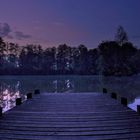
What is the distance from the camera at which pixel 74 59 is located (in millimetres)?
70188

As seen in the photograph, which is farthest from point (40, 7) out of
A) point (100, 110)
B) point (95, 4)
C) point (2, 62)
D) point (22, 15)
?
point (2, 62)

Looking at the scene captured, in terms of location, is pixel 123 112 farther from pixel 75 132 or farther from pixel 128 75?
pixel 128 75

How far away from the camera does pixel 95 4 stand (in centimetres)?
2228

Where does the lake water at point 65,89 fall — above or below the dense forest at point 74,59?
below

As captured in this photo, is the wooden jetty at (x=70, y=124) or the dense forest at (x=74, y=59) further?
the dense forest at (x=74, y=59)

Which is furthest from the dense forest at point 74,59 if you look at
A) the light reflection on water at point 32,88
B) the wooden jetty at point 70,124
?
the wooden jetty at point 70,124

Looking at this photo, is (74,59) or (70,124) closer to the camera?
(70,124)

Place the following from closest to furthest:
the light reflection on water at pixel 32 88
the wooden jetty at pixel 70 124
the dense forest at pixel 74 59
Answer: the wooden jetty at pixel 70 124 → the light reflection on water at pixel 32 88 → the dense forest at pixel 74 59

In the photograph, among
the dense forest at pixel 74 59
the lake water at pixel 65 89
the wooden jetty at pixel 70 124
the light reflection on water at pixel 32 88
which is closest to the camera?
the wooden jetty at pixel 70 124

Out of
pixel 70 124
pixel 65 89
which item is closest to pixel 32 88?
pixel 65 89

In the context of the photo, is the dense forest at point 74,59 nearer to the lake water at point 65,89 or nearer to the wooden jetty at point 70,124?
the lake water at point 65,89

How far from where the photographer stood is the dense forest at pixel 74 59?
59938 millimetres

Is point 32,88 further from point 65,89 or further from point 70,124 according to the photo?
point 70,124

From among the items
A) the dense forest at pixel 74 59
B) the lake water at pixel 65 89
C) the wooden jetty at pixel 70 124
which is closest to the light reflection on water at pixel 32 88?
the lake water at pixel 65 89
